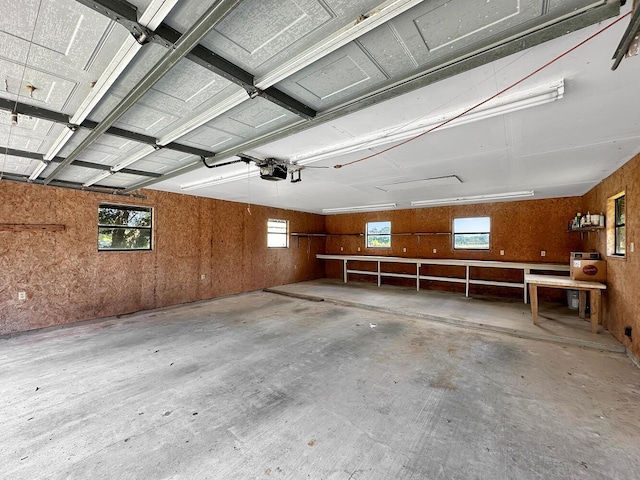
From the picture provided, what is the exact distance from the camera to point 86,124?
2.18 m

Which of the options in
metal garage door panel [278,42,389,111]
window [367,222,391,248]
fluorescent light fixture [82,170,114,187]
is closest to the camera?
metal garage door panel [278,42,389,111]

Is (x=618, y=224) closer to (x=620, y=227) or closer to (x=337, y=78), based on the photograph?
(x=620, y=227)

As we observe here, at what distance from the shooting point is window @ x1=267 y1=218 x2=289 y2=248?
7.71 meters

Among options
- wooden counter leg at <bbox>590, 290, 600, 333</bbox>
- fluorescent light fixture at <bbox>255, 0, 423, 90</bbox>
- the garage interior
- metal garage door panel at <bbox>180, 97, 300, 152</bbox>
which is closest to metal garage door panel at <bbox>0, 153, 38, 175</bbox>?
the garage interior

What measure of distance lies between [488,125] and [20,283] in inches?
253

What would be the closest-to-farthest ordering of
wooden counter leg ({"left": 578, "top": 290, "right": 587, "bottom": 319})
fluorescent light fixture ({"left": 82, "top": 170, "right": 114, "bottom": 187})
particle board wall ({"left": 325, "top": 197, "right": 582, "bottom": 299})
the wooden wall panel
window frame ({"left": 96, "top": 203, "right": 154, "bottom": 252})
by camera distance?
the wooden wall panel
fluorescent light fixture ({"left": 82, "top": 170, "right": 114, "bottom": 187})
wooden counter leg ({"left": 578, "top": 290, "right": 587, "bottom": 319})
window frame ({"left": 96, "top": 203, "right": 154, "bottom": 252})
particle board wall ({"left": 325, "top": 197, "right": 582, "bottom": 299})

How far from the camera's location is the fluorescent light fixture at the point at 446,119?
1732mm

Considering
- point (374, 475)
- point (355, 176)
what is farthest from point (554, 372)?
point (355, 176)

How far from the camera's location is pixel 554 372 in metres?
2.71

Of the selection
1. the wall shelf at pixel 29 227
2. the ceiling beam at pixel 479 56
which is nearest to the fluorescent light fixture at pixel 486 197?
the ceiling beam at pixel 479 56

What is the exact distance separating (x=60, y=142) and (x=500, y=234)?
8170 millimetres

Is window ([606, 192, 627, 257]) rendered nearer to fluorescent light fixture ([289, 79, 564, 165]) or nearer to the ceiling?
the ceiling

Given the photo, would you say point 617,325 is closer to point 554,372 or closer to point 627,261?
point 627,261

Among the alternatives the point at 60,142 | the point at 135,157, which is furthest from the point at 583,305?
the point at 60,142
